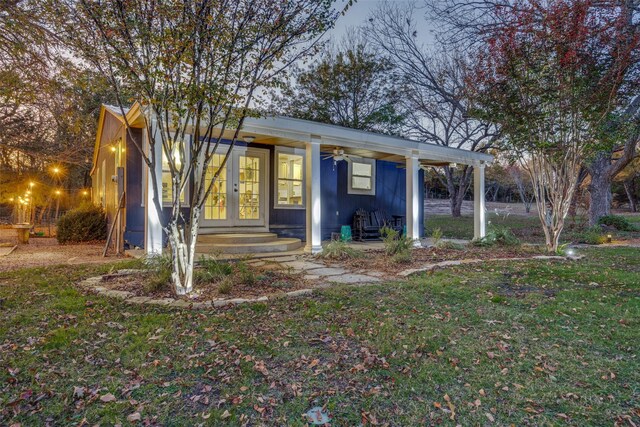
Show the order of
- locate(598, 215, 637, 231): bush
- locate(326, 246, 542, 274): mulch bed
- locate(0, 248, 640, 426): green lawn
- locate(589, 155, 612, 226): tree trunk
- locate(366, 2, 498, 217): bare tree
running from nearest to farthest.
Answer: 1. locate(0, 248, 640, 426): green lawn
2. locate(326, 246, 542, 274): mulch bed
3. locate(598, 215, 637, 231): bush
4. locate(589, 155, 612, 226): tree trunk
5. locate(366, 2, 498, 217): bare tree

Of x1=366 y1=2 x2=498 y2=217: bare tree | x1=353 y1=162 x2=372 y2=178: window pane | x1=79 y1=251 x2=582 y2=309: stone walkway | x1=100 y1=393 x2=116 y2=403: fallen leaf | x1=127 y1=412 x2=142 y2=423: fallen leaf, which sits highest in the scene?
x1=366 y1=2 x2=498 y2=217: bare tree

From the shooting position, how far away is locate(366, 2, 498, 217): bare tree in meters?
14.5

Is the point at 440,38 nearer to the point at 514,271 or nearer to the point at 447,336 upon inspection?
the point at 514,271

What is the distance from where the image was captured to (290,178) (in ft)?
28.3

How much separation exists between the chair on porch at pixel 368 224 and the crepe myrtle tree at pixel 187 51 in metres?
5.92

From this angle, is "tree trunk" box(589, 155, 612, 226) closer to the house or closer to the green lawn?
the house

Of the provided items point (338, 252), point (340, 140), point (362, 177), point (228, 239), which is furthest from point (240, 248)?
point (362, 177)

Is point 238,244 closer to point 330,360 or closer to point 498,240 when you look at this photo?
point 330,360

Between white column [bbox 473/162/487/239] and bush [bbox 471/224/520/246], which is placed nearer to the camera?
bush [bbox 471/224/520/246]

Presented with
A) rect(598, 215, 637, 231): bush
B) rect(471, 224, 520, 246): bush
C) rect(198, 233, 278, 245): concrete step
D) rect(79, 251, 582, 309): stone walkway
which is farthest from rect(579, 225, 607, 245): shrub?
rect(198, 233, 278, 245): concrete step

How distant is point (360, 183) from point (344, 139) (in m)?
2.61

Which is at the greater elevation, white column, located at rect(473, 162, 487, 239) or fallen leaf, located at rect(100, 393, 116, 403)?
white column, located at rect(473, 162, 487, 239)

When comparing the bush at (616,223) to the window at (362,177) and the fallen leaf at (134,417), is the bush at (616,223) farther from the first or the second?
the fallen leaf at (134,417)

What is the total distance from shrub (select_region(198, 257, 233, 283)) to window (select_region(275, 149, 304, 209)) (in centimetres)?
393
